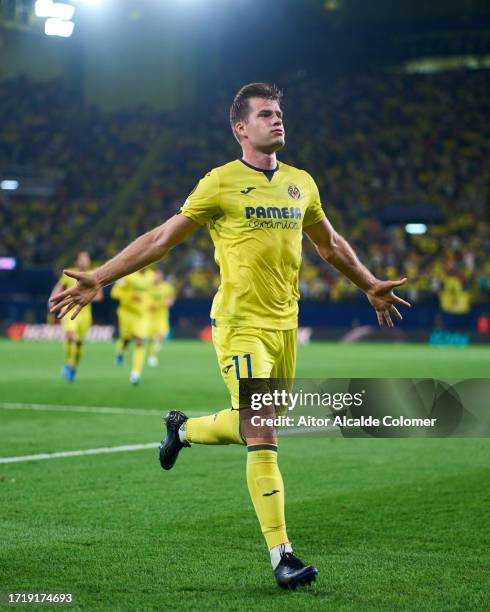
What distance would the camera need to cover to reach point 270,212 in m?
5.45

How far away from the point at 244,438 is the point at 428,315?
2855cm

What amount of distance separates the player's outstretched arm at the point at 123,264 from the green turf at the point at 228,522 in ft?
4.49

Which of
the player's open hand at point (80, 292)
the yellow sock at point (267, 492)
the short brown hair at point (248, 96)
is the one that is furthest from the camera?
the short brown hair at point (248, 96)

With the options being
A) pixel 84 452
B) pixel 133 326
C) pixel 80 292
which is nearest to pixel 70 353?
pixel 133 326

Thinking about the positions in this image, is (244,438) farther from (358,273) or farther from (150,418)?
(150,418)

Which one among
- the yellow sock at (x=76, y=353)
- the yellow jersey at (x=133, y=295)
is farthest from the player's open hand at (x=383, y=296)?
the yellow jersey at (x=133, y=295)

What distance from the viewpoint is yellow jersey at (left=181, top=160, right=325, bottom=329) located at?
213 inches

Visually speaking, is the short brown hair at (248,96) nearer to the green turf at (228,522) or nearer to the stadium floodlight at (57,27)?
the green turf at (228,522)

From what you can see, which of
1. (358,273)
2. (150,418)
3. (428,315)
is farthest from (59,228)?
(358,273)

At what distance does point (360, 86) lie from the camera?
4528cm

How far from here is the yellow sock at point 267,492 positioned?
502cm

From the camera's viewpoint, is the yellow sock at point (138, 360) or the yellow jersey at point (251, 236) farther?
the yellow sock at point (138, 360)

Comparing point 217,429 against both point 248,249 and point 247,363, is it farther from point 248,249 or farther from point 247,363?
point 248,249

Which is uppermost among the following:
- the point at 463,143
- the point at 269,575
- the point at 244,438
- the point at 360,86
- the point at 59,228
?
the point at 360,86
